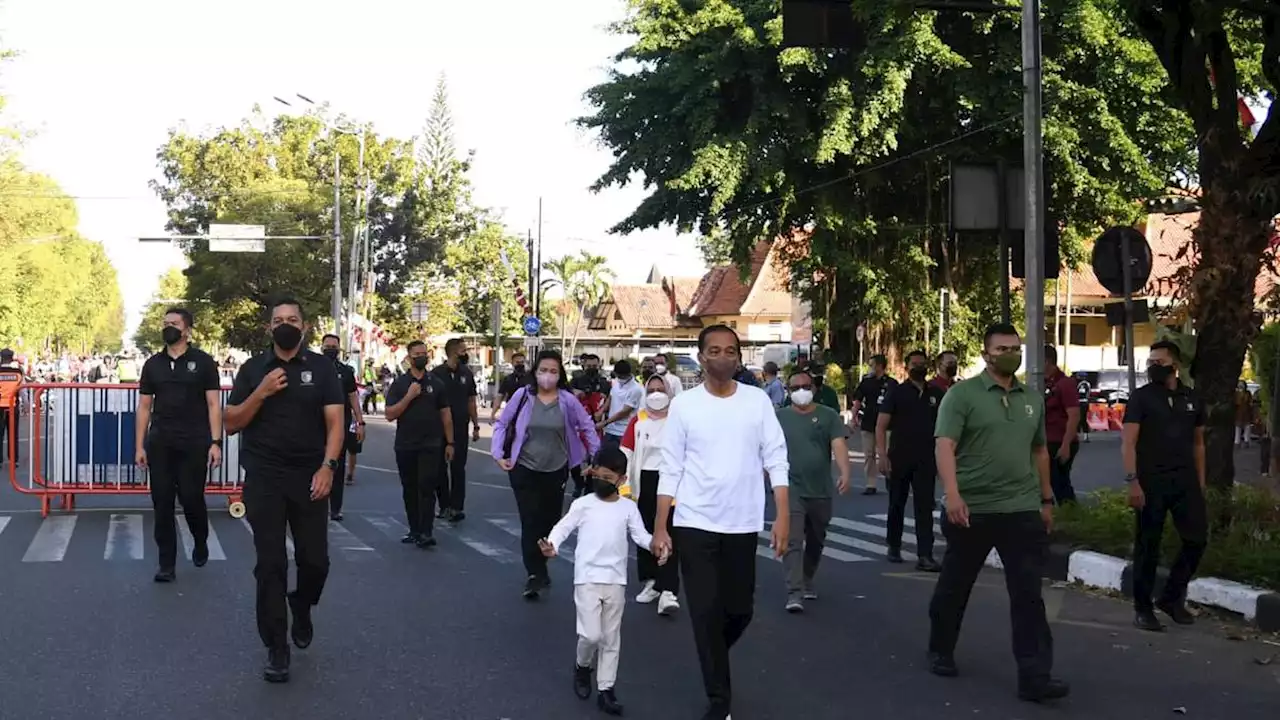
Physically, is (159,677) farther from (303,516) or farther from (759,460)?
(759,460)

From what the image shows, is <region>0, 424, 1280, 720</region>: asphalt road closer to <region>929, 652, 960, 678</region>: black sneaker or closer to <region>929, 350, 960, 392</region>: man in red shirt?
<region>929, 652, 960, 678</region>: black sneaker

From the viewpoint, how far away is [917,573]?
11359mm

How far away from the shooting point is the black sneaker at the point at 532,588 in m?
9.66

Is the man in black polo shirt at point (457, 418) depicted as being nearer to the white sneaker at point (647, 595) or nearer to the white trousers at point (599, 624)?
the white sneaker at point (647, 595)

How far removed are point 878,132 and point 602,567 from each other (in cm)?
2653

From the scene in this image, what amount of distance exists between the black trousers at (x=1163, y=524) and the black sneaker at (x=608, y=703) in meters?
3.89

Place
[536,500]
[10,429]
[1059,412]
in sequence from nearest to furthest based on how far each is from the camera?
[536,500] < [1059,412] < [10,429]

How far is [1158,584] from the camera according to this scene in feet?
33.0

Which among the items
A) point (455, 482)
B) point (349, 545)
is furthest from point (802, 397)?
point (455, 482)

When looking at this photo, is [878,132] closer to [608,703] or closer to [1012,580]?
[1012,580]

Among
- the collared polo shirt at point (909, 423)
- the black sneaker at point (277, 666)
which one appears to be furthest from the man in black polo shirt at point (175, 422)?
the collared polo shirt at point (909, 423)

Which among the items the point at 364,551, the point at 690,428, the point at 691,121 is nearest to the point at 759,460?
the point at 690,428

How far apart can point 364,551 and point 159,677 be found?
5.05m

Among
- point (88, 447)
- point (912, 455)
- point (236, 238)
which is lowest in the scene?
point (88, 447)
